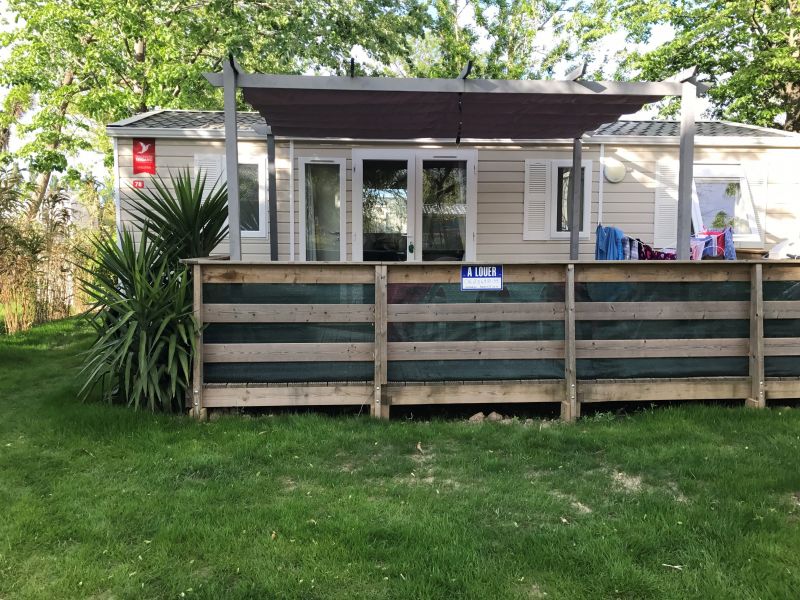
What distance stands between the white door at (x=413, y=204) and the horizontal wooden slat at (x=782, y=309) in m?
3.61

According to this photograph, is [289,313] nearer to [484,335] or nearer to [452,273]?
[452,273]

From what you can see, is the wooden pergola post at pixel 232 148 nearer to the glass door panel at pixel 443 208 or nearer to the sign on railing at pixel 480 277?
the sign on railing at pixel 480 277

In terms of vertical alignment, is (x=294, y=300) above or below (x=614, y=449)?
above

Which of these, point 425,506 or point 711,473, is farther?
point 711,473

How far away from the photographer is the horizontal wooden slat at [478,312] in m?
4.32

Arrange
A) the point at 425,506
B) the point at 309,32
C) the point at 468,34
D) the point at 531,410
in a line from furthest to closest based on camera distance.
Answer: the point at 468,34 → the point at 309,32 → the point at 531,410 → the point at 425,506

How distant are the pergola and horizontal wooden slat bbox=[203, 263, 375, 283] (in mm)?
395

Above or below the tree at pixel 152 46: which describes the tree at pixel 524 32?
above

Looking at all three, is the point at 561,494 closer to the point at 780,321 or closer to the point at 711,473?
the point at 711,473

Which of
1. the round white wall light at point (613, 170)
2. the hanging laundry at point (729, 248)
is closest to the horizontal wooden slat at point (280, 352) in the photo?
the hanging laundry at point (729, 248)

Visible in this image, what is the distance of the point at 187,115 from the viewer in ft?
27.6

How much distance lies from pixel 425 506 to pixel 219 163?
18.7 ft

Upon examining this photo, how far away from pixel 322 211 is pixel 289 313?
3407 millimetres

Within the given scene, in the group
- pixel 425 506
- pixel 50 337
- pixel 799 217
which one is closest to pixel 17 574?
pixel 425 506
